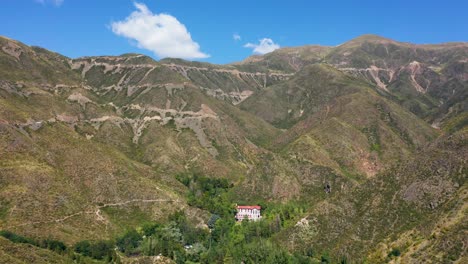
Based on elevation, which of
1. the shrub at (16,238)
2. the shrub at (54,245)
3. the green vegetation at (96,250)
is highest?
the shrub at (16,238)

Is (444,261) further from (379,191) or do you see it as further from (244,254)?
(244,254)

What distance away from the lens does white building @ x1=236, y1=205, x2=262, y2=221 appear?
170 meters

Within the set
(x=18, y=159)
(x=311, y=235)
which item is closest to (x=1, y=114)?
(x=18, y=159)

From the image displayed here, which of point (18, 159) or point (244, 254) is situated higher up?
point (18, 159)

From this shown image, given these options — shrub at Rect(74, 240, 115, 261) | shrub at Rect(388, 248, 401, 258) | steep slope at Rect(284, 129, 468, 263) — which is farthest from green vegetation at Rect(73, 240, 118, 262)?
shrub at Rect(388, 248, 401, 258)

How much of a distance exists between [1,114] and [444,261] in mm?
152202

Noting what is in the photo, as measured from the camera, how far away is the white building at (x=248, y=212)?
556 ft

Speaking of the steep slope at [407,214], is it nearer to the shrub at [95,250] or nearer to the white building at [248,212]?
the white building at [248,212]

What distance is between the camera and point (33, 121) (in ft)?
608

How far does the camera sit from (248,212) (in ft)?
561

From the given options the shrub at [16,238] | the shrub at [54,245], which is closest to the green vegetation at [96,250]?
the shrub at [54,245]

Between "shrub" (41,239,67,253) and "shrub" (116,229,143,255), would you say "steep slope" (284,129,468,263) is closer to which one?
"shrub" (116,229,143,255)

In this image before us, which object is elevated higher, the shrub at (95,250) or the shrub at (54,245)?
the shrub at (54,245)

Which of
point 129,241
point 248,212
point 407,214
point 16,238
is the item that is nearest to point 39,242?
point 16,238
